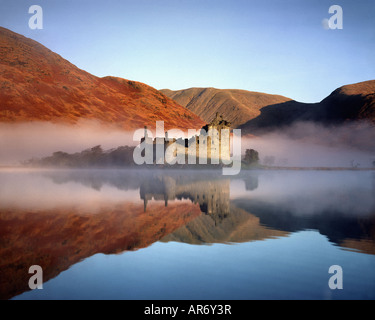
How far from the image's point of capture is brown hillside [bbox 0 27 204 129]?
2146 inches

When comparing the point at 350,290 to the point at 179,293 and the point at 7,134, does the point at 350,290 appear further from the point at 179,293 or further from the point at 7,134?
the point at 7,134

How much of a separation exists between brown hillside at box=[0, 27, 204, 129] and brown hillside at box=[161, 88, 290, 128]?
205 feet

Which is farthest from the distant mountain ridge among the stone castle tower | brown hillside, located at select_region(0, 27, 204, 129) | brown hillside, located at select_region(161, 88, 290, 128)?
the stone castle tower

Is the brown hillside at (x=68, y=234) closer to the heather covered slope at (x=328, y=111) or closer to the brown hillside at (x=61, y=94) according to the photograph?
the brown hillside at (x=61, y=94)

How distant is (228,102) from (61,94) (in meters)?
105

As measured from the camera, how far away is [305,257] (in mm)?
5762

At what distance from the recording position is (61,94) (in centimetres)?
6206

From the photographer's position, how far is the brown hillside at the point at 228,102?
461ft

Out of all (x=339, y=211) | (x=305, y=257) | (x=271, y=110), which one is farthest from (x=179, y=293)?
(x=271, y=110)
